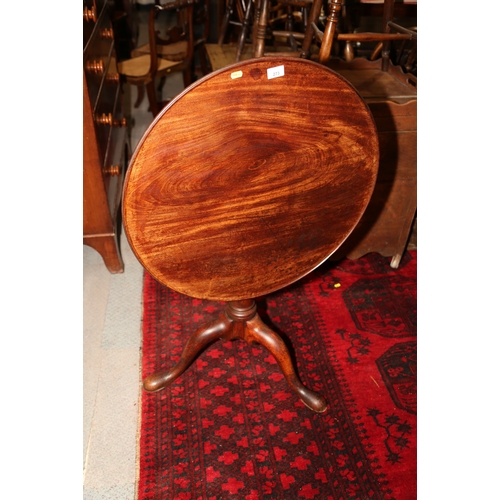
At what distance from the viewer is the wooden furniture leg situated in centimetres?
193

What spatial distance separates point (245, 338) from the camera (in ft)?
6.60

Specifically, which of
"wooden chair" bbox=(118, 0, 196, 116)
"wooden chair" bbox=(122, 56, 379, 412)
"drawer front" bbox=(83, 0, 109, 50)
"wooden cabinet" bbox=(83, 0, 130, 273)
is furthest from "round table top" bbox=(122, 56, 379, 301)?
"wooden chair" bbox=(118, 0, 196, 116)

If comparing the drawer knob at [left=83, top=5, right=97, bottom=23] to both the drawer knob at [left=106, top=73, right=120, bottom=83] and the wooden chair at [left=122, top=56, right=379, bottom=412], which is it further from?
the wooden chair at [left=122, top=56, right=379, bottom=412]

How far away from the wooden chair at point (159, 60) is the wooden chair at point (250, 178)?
2.35 metres

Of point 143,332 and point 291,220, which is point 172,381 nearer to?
point 143,332

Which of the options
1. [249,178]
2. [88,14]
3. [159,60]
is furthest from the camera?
[159,60]

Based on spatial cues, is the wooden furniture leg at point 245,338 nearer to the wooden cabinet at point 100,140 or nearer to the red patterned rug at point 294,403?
the red patterned rug at point 294,403

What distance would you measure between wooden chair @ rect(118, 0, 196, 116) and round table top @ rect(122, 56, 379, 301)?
Result: 7.72ft

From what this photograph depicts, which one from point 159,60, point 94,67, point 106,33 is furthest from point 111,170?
point 159,60

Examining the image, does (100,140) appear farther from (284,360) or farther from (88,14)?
(284,360)

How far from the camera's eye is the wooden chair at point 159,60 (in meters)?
3.65

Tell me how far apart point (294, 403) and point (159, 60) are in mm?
2802

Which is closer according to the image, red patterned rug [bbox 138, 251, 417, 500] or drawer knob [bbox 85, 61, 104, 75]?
red patterned rug [bbox 138, 251, 417, 500]

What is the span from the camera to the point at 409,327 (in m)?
2.30
